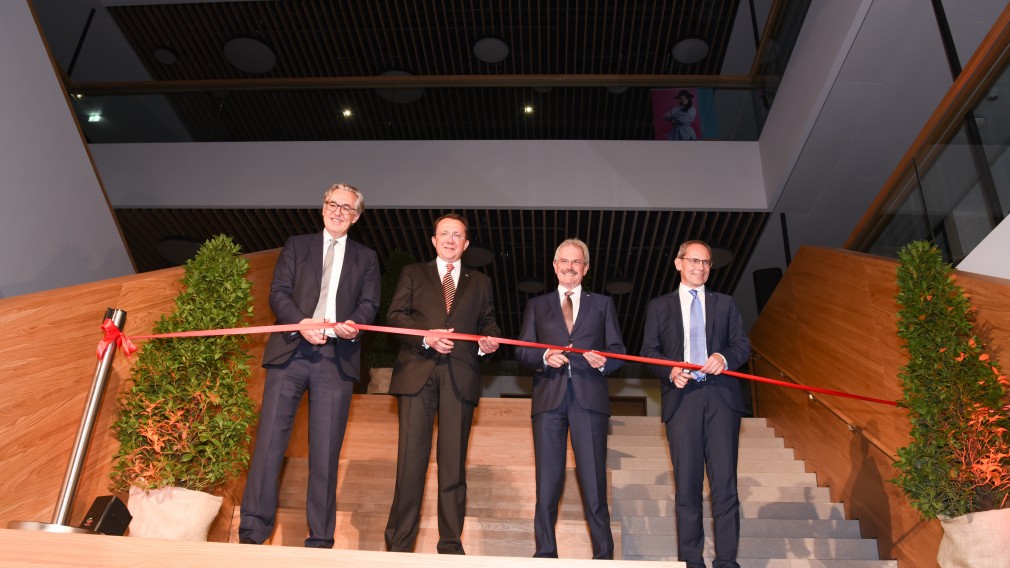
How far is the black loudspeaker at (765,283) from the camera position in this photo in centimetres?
663

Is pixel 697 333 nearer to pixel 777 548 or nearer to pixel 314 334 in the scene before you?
pixel 777 548

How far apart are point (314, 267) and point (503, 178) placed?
13.7 ft

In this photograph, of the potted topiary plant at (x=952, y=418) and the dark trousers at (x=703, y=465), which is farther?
the dark trousers at (x=703, y=465)

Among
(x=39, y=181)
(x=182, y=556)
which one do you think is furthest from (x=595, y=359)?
(x=39, y=181)

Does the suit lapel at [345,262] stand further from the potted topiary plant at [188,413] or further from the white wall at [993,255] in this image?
the white wall at [993,255]

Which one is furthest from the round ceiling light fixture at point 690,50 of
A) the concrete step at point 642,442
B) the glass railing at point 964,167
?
the concrete step at point 642,442

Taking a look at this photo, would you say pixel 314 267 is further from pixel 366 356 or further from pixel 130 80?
pixel 130 80

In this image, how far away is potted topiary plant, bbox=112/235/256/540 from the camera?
261 centimetres

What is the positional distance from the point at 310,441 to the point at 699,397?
181 cm

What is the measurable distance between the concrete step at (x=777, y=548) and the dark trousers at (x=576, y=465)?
0.51 metres

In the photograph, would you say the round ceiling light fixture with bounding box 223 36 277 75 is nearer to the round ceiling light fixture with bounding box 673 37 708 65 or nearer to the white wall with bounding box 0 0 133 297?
the white wall with bounding box 0 0 133 297

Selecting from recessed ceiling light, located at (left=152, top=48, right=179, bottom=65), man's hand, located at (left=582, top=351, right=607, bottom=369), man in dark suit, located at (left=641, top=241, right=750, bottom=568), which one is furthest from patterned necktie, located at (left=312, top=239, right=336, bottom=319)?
recessed ceiling light, located at (left=152, top=48, right=179, bottom=65)

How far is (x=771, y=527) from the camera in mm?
3811

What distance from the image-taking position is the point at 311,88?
731 centimetres
